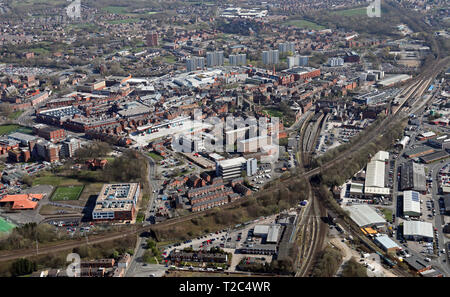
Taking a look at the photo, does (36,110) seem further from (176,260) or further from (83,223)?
(176,260)

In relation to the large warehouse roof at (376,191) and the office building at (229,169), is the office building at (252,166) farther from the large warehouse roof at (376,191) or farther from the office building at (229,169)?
the large warehouse roof at (376,191)

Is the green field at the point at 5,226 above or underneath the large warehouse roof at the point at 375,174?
underneath

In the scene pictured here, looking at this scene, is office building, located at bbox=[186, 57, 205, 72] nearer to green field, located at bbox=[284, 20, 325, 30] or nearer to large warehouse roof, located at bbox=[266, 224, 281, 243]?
green field, located at bbox=[284, 20, 325, 30]

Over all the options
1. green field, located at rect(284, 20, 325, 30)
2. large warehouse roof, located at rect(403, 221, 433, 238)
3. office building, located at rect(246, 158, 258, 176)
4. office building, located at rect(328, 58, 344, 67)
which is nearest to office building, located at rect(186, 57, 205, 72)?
office building, located at rect(328, 58, 344, 67)

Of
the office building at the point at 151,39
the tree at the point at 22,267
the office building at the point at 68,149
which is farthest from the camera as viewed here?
the office building at the point at 151,39

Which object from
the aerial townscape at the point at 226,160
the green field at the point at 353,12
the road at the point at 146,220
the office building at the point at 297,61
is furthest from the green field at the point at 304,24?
the road at the point at 146,220

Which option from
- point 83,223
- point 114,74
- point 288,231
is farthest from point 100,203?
point 114,74

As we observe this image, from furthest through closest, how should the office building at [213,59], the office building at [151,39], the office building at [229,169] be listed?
the office building at [151,39] < the office building at [213,59] < the office building at [229,169]
